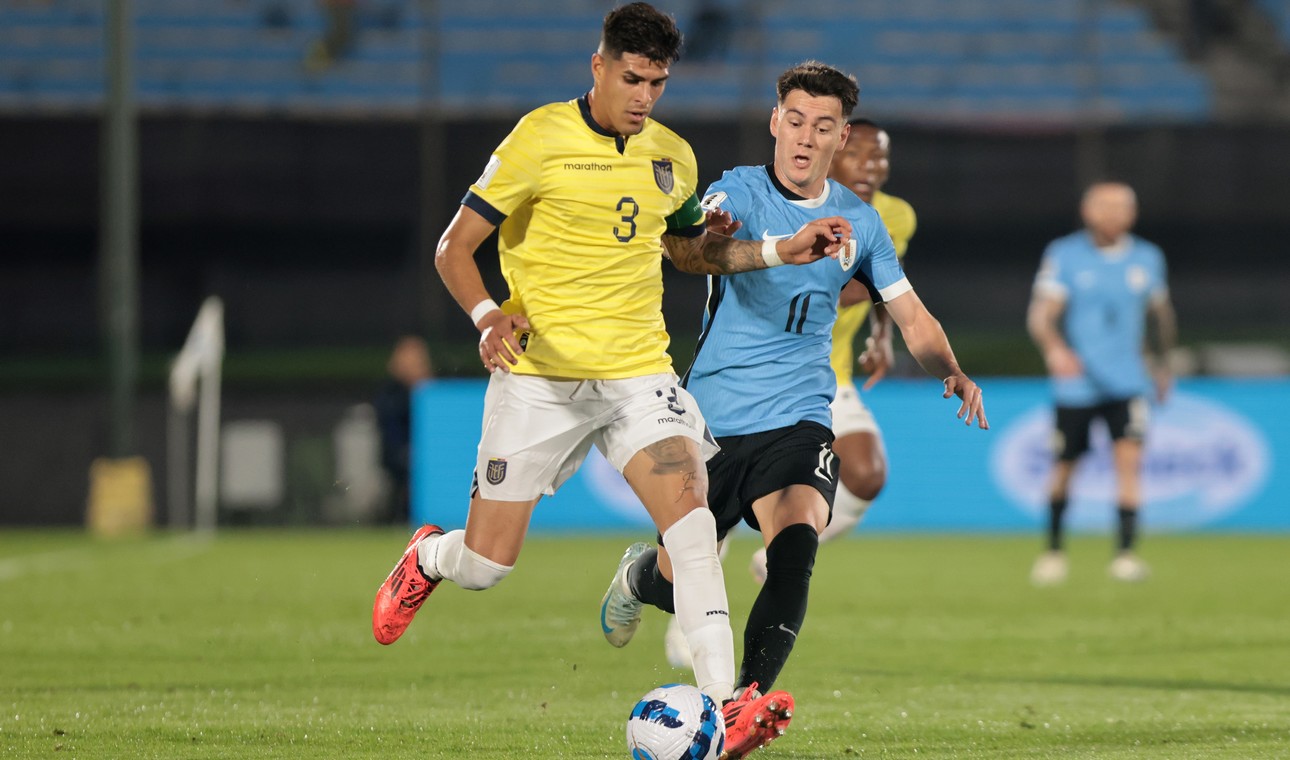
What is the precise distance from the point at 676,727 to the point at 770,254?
1.60 meters

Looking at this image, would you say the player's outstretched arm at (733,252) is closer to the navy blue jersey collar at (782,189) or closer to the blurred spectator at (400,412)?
the navy blue jersey collar at (782,189)

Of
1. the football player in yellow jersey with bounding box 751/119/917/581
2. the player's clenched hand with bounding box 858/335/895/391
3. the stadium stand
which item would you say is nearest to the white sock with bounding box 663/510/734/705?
the football player in yellow jersey with bounding box 751/119/917/581

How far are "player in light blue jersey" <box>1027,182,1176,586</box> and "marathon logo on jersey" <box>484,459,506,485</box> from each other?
663cm

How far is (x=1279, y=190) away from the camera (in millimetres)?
20906

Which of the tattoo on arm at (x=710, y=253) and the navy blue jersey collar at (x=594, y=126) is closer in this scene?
the navy blue jersey collar at (x=594, y=126)

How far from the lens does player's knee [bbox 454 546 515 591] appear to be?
5.77m

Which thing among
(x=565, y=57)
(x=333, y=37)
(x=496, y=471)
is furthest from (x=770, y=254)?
(x=333, y=37)

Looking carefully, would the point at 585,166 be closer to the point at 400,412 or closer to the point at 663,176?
the point at 663,176

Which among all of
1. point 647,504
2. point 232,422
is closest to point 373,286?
point 232,422

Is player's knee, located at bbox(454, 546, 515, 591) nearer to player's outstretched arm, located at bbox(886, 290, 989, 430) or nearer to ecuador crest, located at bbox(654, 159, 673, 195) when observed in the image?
ecuador crest, located at bbox(654, 159, 673, 195)

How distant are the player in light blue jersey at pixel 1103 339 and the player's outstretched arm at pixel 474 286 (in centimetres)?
687

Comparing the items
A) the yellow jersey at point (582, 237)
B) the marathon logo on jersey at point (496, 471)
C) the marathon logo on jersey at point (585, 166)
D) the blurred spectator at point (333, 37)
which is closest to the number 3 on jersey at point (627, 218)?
the yellow jersey at point (582, 237)

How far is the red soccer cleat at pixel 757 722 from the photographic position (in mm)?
4832

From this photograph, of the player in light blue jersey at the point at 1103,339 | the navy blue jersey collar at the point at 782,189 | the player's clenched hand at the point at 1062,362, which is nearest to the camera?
the navy blue jersey collar at the point at 782,189
